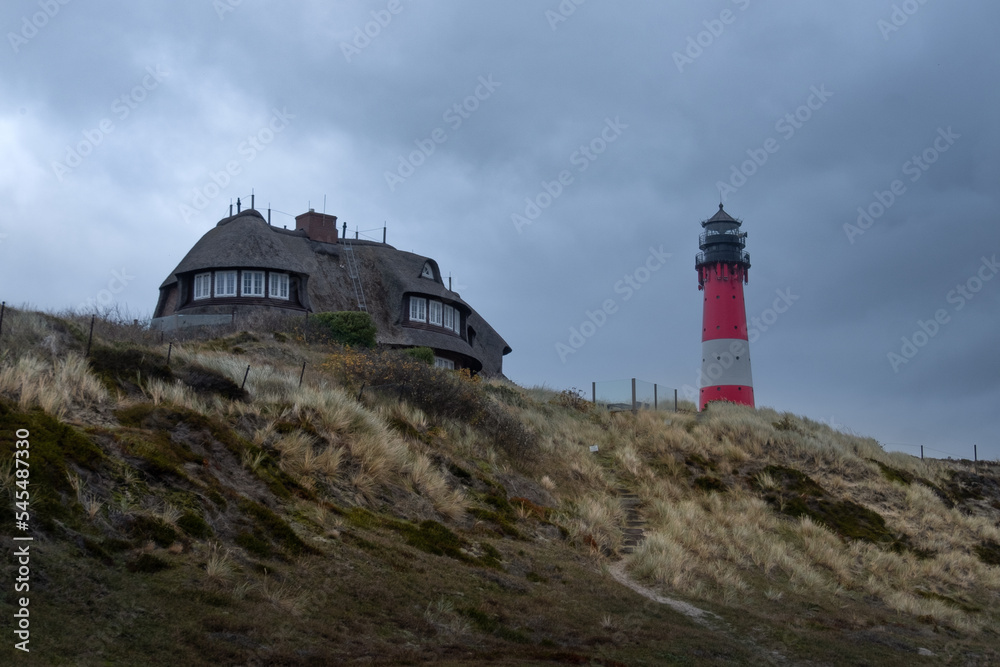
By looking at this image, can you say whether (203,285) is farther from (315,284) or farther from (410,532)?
(410,532)

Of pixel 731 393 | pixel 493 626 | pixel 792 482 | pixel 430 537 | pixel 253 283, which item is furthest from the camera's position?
pixel 731 393

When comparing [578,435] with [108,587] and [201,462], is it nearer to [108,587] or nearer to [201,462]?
[201,462]

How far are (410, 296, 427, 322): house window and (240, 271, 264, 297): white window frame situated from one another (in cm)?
672

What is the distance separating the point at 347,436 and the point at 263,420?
58.4 inches

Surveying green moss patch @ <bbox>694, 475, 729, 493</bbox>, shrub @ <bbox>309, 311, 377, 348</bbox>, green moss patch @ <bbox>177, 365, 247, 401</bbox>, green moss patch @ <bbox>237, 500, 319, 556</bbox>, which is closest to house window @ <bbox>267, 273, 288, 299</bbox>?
shrub @ <bbox>309, 311, 377, 348</bbox>

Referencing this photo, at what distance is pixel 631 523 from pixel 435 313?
21505 mm

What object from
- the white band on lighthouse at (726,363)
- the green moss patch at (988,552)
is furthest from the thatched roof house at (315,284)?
the green moss patch at (988,552)

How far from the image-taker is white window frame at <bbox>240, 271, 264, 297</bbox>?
34.3m

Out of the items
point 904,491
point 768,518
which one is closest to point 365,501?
point 768,518

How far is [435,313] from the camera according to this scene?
127 feet

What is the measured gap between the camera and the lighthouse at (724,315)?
1761 inches

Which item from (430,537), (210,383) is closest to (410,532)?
(430,537)

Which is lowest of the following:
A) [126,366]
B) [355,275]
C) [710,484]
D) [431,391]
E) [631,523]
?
[631,523]

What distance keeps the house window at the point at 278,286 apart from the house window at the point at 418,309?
5.73 metres
